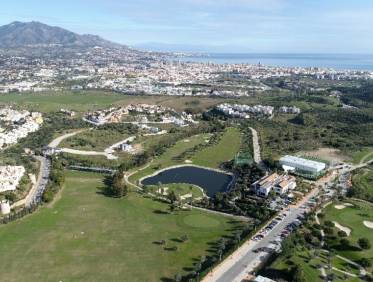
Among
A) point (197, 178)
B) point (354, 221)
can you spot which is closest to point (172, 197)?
point (197, 178)

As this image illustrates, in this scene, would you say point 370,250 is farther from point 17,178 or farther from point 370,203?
point 17,178

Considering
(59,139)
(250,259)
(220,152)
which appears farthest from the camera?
(59,139)

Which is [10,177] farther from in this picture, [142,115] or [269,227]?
[142,115]

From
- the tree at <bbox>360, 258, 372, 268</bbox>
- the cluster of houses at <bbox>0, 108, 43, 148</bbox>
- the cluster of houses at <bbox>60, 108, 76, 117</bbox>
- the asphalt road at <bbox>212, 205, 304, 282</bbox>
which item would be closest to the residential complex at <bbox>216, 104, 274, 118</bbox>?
the cluster of houses at <bbox>60, 108, 76, 117</bbox>

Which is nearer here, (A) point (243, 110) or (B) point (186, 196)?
(B) point (186, 196)

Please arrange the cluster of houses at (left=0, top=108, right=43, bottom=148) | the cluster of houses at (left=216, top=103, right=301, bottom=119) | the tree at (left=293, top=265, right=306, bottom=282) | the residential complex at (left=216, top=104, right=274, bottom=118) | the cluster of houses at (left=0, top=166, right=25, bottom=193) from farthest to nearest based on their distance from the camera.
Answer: the cluster of houses at (left=216, top=103, right=301, bottom=119), the residential complex at (left=216, top=104, right=274, bottom=118), the cluster of houses at (left=0, top=108, right=43, bottom=148), the cluster of houses at (left=0, top=166, right=25, bottom=193), the tree at (left=293, top=265, right=306, bottom=282)

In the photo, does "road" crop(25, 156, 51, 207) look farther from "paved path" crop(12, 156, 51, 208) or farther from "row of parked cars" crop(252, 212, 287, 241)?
"row of parked cars" crop(252, 212, 287, 241)

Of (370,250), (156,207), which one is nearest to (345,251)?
(370,250)
